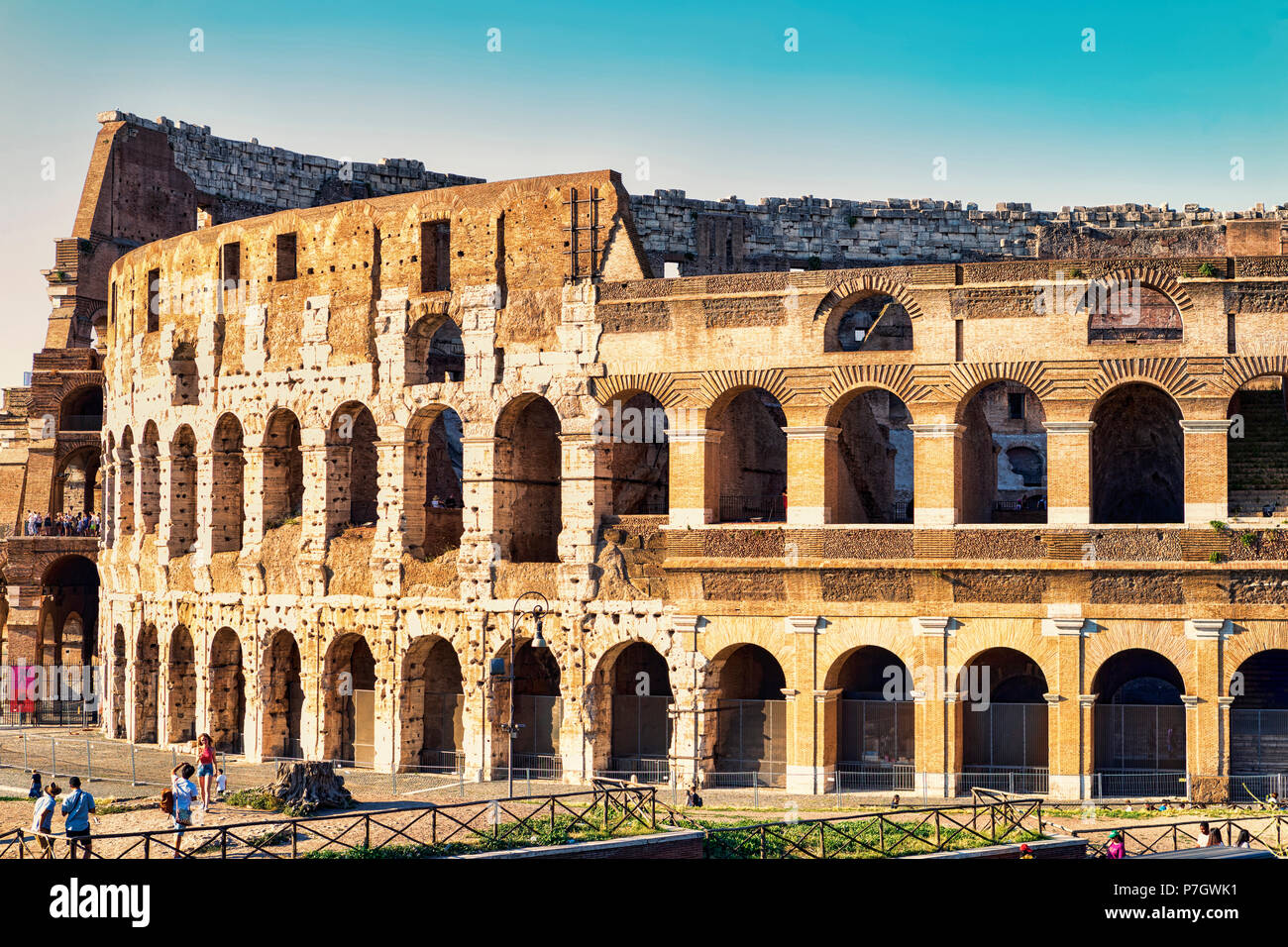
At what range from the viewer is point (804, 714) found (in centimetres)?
3031

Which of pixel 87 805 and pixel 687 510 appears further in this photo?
pixel 687 510

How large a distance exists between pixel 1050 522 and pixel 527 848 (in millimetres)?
11713

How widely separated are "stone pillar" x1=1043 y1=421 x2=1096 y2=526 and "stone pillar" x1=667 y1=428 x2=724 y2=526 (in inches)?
244

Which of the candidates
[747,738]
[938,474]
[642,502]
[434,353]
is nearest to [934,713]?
[747,738]

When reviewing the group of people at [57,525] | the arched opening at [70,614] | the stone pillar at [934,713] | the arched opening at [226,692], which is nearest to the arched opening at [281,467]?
the arched opening at [226,692]

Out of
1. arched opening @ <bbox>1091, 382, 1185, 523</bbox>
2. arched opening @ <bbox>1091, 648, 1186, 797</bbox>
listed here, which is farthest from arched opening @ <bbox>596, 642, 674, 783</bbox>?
arched opening @ <bbox>1091, 382, 1185, 523</bbox>

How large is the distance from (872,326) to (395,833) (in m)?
18.5

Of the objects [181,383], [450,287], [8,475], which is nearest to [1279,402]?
[450,287]

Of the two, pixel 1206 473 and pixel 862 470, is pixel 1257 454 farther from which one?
pixel 862 470

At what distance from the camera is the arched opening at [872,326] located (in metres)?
30.8

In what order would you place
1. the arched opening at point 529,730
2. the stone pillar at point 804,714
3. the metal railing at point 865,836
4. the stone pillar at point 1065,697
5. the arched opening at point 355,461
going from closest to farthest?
the metal railing at point 865,836
the stone pillar at point 1065,697
the stone pillar at point 804,714
the arched opening at point 529,730
the arched opening at point 355,461

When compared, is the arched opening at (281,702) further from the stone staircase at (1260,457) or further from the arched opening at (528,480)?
the stone staircase at (1260,457)

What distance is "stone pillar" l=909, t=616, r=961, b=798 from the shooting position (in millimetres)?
29422

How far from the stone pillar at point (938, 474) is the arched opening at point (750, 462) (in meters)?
3.48
